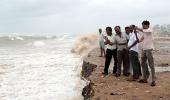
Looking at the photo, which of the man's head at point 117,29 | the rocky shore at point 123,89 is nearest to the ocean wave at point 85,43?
the rocky shore at point 123,89

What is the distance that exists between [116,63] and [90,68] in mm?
3223

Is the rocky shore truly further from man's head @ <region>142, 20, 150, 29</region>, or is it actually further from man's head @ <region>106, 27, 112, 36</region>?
man's head @ <region>142, 20, 150, 29</region>

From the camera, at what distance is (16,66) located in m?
25.4

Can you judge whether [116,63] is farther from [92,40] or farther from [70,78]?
[92,40]

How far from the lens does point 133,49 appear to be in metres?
14.0

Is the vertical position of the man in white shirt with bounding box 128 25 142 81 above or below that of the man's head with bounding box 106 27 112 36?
below

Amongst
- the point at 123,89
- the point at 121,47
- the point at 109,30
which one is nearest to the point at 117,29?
the point at 109,30

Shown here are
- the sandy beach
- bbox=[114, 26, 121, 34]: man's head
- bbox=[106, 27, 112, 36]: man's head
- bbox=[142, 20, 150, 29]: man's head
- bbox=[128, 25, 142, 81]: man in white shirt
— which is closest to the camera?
the sandy beach

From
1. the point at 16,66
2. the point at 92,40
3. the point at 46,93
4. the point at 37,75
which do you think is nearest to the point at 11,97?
the point at 46,93

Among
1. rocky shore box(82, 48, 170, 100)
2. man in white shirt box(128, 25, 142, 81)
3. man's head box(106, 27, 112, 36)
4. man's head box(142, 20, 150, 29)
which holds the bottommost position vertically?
rocky shore box(82, 48, 170, 100)

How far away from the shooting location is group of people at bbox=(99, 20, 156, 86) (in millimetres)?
12859

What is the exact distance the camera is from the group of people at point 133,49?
1286 centimetres

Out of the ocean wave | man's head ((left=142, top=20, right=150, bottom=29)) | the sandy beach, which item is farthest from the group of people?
the ocean wave

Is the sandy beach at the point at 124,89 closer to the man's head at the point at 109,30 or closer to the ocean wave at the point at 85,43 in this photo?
the man's head at the point at 109,30
